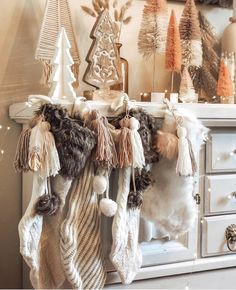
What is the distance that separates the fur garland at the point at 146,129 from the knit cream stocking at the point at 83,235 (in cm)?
14

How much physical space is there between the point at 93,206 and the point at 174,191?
208 mm

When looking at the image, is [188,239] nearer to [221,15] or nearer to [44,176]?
[44,176]

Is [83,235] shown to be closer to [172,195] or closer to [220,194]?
[172,195]

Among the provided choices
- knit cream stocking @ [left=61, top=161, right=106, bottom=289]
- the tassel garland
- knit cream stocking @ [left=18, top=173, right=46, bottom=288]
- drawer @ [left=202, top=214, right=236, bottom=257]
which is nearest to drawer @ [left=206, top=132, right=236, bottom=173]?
drawer @ [left=202, top=214, right=236, bottom=257]

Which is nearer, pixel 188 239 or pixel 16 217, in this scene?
pixel 188 239

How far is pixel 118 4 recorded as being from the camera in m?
1.32

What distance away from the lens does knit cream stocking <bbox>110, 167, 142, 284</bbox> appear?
92 centimetres

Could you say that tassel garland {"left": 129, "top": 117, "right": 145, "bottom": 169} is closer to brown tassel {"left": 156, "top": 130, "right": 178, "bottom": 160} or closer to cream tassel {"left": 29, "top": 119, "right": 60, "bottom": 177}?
brown tassel {"left": 156, "top": 130, "right": 178, "bottom": 160}

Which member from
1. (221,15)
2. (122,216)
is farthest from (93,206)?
(221,15)

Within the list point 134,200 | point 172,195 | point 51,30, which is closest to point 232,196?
point 172,195

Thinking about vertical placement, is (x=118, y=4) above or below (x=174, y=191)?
above

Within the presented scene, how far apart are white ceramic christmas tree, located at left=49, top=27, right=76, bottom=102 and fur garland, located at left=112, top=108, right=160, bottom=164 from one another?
0.50ft

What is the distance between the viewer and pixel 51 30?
3.69 ft

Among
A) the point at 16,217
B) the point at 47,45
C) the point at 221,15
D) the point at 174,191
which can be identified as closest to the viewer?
the point at 174,191
